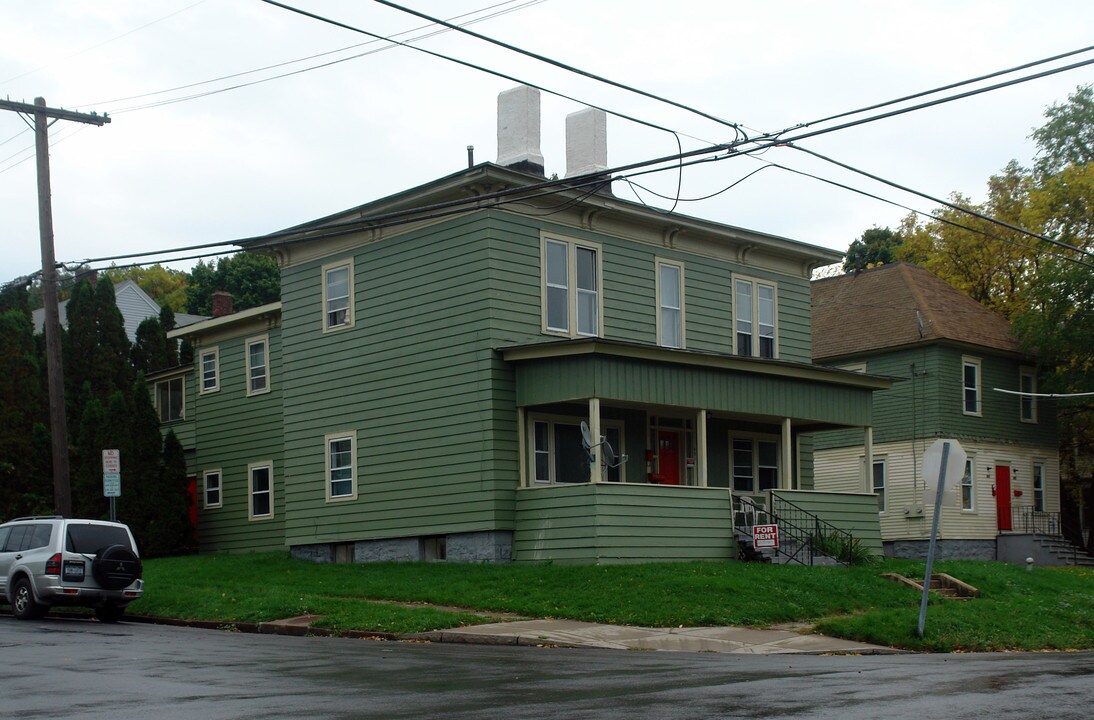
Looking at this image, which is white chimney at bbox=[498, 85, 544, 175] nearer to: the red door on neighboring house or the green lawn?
the green lawn

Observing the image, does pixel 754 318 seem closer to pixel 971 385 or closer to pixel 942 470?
pixel 971 385

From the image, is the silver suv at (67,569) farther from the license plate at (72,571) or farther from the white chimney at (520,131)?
the white chimney at (520,131)

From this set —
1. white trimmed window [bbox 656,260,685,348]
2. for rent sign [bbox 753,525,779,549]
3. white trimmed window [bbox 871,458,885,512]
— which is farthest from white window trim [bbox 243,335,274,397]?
white trimmed window [bbox 871,458,885,512]

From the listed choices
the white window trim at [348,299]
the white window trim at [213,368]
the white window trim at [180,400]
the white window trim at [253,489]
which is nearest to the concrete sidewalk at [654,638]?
the white window trim at [348,299]

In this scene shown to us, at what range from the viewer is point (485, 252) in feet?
85.5

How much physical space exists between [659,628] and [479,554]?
687 cm

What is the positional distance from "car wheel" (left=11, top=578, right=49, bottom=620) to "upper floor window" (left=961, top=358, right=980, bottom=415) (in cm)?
2841

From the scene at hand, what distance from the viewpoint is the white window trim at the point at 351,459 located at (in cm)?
2858

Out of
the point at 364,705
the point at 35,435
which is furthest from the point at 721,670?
the point at 35,435

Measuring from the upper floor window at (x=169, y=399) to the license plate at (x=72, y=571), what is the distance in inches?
676

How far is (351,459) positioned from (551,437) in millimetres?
4657

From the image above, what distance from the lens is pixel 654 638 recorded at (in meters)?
18.5

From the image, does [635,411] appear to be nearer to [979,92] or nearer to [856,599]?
[856,599]

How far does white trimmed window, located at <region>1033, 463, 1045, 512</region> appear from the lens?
42656 mm
